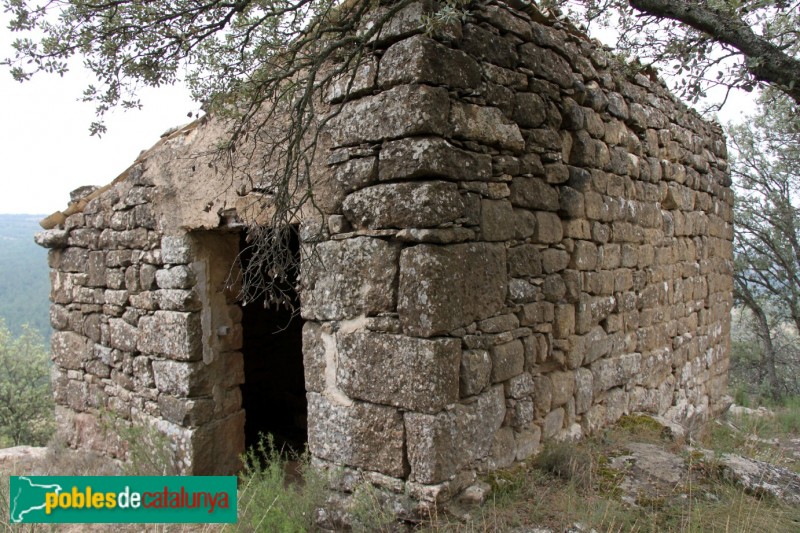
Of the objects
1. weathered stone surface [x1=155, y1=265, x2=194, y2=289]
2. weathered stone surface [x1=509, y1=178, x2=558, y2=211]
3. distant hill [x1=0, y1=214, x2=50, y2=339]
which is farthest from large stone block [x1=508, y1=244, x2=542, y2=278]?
distant hill [x1=0, y1=214, x2=50, y2=339]

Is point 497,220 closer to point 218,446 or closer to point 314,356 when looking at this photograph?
point 314,356

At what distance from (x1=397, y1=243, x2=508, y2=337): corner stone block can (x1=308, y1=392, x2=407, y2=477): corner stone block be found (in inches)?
19.4

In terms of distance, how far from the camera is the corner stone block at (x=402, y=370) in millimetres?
2996

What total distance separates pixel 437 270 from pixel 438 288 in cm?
9

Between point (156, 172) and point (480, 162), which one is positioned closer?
point (480, 162)

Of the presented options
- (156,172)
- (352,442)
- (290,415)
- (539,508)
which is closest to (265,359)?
(290,415)

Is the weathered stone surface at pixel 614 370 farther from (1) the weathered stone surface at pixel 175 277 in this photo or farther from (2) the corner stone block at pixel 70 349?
(2) the corner stone block at pixel 70 349

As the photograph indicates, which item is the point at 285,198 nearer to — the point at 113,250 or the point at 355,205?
the point at 355,205

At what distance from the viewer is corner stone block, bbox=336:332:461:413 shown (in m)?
3.00

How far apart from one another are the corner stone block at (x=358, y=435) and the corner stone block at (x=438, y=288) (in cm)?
49

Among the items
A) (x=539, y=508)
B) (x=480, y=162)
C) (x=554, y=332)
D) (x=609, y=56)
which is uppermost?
(x=609, y=56)

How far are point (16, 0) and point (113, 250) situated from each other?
2.36 meters

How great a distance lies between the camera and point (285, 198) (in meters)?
3.36

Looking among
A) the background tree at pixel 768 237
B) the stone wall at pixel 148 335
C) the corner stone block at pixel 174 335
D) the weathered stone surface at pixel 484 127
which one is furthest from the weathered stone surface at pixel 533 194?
the background tree at pixel 768 237
